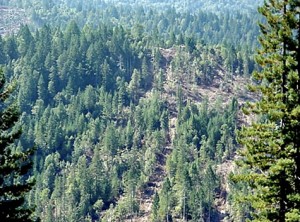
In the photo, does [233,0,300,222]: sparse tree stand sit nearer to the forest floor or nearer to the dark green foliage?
the dark green foliage

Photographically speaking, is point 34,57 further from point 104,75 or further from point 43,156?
point 43,156

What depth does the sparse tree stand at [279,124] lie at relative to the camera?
78.6 feet

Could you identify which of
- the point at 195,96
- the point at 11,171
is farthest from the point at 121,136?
the point at 11,171

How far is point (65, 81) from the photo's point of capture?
195375 mm

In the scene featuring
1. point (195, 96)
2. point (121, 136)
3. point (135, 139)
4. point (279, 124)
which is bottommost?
point (135, 139)

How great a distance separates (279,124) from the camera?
2489 centimetres

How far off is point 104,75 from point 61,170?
180 feet

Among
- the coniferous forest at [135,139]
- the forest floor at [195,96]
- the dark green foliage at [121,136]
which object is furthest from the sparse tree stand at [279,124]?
the forest floor at [195,96]

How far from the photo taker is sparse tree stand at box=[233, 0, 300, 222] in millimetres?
23953

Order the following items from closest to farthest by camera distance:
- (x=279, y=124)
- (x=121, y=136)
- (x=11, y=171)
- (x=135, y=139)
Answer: (x=11, y=171)
(x=279, y=124)
(x=121, y=136)
(x=135, y=139)

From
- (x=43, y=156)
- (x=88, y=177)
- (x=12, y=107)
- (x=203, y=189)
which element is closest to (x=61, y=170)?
(x=43, y=156)

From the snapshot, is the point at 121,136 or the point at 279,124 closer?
the point at 279,124

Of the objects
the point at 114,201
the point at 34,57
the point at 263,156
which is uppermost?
the point at 263,156

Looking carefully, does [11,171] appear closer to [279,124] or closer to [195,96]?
[279,124]
